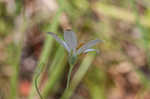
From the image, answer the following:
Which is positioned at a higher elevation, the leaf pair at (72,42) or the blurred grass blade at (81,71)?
the leaf pair at (72,42)

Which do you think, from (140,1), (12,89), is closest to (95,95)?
(12,89)

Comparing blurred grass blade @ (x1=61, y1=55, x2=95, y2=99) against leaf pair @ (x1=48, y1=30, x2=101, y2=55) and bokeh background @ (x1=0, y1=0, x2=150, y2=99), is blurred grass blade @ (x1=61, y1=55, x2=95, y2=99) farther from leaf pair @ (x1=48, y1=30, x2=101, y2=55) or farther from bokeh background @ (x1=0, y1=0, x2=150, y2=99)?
leaf pair @ (x1=48, y1=30, x2=101, y2=55)

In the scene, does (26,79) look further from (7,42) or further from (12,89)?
(12,89)

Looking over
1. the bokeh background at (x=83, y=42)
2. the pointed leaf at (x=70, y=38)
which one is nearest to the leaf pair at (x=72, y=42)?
the pointed leaf at (x=70, y=38)

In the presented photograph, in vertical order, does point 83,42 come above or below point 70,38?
below

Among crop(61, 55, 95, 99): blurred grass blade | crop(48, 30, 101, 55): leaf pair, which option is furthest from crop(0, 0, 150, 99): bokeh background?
crop(48, 30, 101, 55): leaf pair

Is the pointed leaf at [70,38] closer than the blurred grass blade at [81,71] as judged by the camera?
Yes

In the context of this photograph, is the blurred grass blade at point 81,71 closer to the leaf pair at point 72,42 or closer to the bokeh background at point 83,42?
the bokeh background at point 83,42

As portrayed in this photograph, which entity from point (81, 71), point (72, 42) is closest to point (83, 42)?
point (81, 71)

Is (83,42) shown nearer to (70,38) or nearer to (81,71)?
(81,71)
